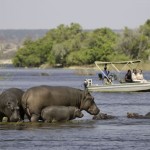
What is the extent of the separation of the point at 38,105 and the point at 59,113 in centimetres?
84

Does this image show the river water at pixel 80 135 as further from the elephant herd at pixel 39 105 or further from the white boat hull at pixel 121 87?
the white boat hull at pixel 121 87

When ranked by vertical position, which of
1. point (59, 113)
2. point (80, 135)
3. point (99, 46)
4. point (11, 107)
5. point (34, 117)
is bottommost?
point (99, 46)

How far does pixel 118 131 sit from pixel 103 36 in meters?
157

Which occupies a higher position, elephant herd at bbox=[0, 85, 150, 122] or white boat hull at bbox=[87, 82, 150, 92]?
elephant herd at bbox=[0, 85, 150, 122]

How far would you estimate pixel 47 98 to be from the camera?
1085 inches

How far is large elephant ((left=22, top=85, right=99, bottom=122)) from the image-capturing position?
27.3 metres

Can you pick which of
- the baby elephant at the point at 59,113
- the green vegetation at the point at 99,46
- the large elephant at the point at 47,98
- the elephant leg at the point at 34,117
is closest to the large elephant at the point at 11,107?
the large elephant at the point at 47,98

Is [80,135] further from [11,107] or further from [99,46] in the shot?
[99,46]

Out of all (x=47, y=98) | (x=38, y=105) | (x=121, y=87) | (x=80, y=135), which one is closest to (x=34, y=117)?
(x=38, y=105)

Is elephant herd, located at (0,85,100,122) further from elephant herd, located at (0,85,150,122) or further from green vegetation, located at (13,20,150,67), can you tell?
green vegetation, located at (13,20,150,67)

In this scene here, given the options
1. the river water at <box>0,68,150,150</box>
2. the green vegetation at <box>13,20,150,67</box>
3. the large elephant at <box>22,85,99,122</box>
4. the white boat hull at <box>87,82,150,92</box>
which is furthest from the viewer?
the green vegetation at <box>13,20,150,67</box>

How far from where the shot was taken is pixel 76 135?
24.3 meters

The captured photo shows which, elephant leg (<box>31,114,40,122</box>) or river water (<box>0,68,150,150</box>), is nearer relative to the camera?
river water (<box>0,68,150,150</box>)

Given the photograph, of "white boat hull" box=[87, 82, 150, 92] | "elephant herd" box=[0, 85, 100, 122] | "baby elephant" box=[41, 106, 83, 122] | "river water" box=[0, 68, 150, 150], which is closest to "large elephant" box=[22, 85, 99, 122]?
"elephant herd" box=[0, 85, 100, 122]
